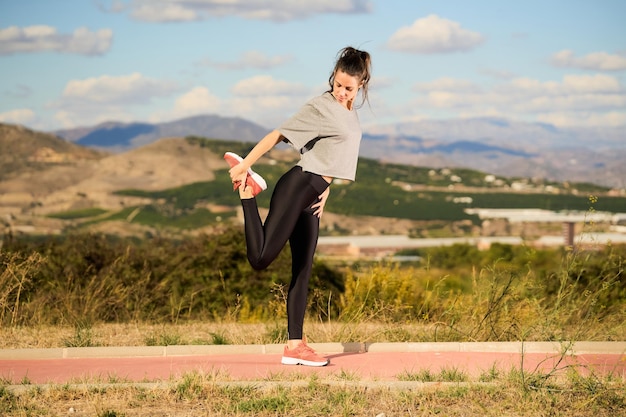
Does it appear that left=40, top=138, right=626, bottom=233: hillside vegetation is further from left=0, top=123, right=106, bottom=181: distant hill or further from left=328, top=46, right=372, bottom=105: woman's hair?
left=328, top=46, right=372, bottom=105: woman's hair

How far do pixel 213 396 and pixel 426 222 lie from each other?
5728 inches

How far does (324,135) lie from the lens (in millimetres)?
7047

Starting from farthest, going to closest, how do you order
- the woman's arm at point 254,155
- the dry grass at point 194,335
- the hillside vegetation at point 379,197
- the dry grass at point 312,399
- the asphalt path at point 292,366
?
the hillside vegetation at point 379,197 < the dry grass at point 194,335 < the asphalt path at point 292,366 < the woman's arm at point 254,155 < the dry grass at point 312,399

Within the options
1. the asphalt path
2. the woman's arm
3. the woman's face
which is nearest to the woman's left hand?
the woman's arm

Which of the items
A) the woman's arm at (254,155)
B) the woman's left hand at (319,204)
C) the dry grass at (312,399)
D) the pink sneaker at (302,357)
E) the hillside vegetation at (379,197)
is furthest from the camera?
the hillside vegetation at (379,197)

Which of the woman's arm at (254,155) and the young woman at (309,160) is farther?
the young woman at (309,160)

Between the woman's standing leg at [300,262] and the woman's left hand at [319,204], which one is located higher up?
the woman's left hand at [319,204]

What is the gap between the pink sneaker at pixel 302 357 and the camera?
7434 mm

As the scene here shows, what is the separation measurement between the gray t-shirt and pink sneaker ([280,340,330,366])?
56.2 inches

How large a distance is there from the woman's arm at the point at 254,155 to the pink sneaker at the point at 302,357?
4.71ft

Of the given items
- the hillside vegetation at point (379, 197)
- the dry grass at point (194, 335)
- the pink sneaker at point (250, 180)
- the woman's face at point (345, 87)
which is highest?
the woman's face at point (345, 87)

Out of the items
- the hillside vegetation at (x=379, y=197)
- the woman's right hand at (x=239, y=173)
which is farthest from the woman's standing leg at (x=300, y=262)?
the hillside vegetation at (x=379, y=197)

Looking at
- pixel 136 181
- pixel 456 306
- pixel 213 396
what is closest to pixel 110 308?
pixel 456 306

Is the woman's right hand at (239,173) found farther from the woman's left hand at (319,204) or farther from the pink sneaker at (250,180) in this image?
the woman's left hand at (319,204)
